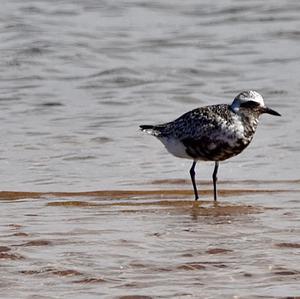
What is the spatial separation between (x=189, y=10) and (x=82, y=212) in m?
11.1

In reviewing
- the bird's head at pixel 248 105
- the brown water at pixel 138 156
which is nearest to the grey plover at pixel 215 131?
the bird's head at pixel 248 105

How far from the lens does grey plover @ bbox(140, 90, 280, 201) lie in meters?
9.83

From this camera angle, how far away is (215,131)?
387 inches

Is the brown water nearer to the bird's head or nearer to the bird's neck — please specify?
the bird's neck

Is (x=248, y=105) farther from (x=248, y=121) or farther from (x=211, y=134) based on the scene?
(x=211, y=134)

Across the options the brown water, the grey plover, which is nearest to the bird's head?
the grey plover

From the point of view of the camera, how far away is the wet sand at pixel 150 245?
6.08 meters

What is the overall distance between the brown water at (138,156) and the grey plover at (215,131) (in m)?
0.37

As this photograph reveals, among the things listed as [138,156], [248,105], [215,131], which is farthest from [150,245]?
[138,156]

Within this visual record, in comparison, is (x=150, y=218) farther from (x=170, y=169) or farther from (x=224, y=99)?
(x=224, y=99)

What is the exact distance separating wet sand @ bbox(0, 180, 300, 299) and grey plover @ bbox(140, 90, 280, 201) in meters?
0.40

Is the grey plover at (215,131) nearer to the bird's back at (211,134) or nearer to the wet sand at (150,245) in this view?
the bird's back at (211,134)

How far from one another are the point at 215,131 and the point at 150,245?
2.77 m

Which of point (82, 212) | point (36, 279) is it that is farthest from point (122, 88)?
point (36, 279)
